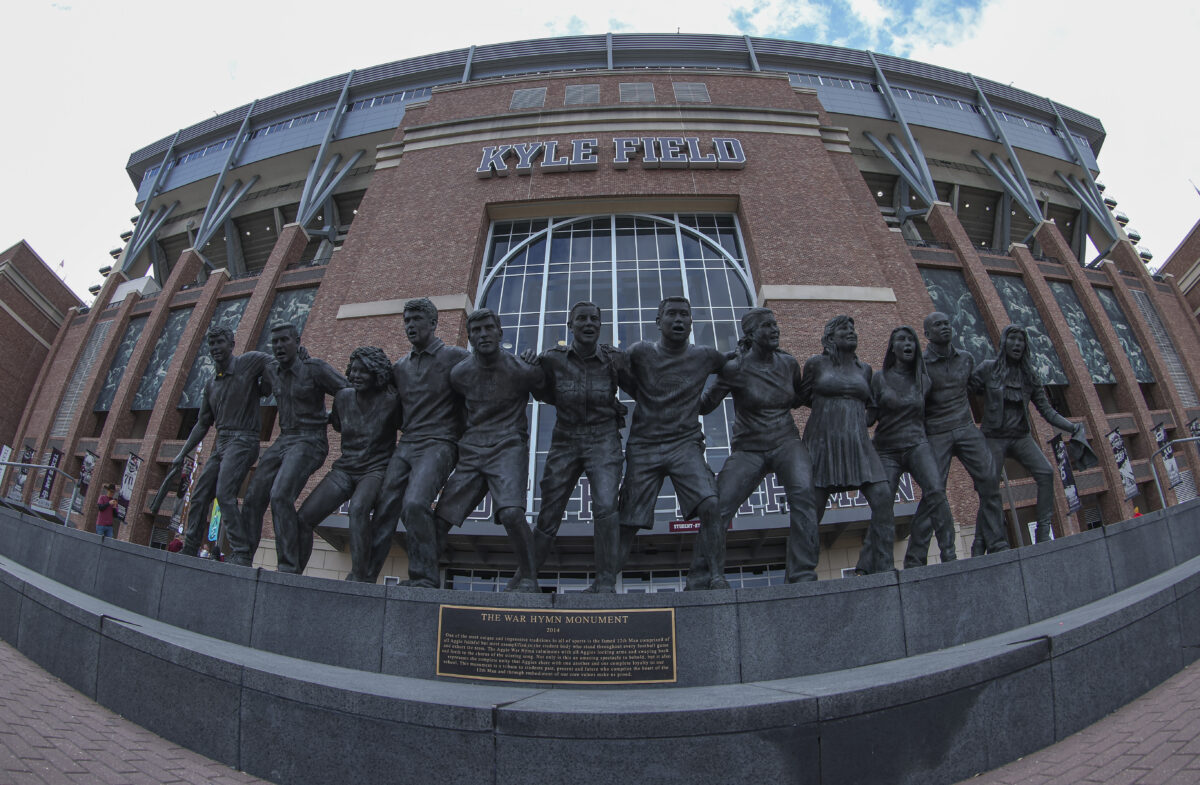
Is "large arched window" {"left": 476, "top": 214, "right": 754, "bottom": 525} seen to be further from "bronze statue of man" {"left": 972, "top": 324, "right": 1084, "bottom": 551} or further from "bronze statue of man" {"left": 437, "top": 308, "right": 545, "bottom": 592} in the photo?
"bronze statue of man" {"left": 437, "top": 308, "right": 545, "bottom": 592}

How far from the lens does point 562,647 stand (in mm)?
4609

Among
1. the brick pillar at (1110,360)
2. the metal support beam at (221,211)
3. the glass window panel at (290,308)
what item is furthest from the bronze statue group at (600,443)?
the metal support beam at (221,211)

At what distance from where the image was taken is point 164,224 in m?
33.8

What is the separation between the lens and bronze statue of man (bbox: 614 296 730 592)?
538 centimetres

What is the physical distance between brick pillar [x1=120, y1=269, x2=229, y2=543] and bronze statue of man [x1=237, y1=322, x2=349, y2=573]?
1838cm

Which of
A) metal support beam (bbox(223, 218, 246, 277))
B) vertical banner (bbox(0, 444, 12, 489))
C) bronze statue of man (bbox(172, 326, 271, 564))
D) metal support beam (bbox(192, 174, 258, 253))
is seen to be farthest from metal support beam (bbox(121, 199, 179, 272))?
bronze statue of man (bbox(172, 326, 271, 564))

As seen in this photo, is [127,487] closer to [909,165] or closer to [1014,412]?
[1014,412]

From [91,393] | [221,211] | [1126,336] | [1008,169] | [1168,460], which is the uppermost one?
[1008,169]

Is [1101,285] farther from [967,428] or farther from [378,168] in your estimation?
[378,168]

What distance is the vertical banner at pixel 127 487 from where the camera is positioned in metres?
16.3

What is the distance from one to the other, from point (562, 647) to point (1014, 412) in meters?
5.63

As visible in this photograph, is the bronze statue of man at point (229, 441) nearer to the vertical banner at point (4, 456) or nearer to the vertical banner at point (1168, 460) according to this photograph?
the vertical banner at point (1168, 460)

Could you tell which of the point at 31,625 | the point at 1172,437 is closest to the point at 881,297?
the point at 1172,437

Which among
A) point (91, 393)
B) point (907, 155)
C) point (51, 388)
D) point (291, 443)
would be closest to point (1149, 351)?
point (907, 155)
